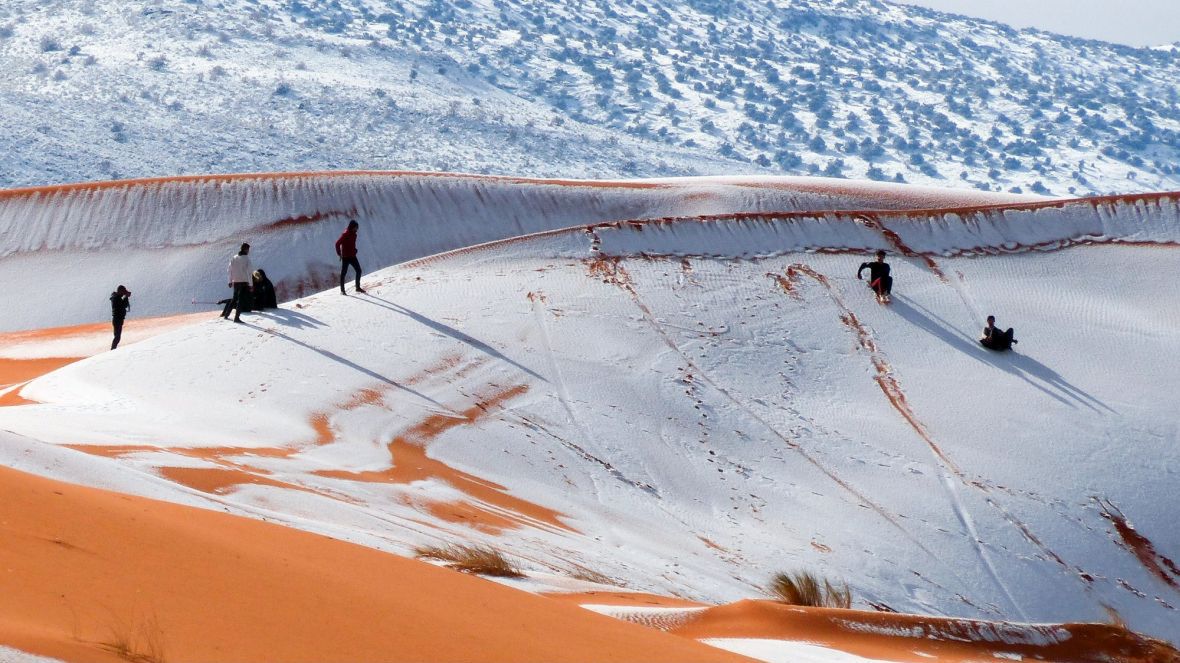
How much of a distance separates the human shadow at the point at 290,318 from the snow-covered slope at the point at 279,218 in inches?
362

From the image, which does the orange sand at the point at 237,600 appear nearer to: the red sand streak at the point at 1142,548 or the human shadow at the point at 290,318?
the red sand streak at the point at 1142,548

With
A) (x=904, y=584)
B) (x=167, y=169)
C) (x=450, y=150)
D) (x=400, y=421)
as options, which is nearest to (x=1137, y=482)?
(x=904, y=584)

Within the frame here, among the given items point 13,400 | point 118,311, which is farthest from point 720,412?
point 118,311

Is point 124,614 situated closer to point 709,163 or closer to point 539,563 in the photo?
point 539,563

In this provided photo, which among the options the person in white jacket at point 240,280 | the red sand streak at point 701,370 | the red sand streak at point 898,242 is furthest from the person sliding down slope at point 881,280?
the person in white jacket at point 240,280

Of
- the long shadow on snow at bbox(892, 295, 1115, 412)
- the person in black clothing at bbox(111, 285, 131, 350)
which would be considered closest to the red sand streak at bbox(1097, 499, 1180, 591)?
the long shadow on snow at bbox(892, 295, 1115, 412)

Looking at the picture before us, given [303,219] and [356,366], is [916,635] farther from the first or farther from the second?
[303,219]

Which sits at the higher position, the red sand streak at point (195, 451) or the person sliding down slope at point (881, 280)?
the person sliding down slope at point (881, 280)

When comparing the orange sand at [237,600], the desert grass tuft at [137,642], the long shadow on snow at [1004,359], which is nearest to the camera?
the desert grass tuft at [137,642]

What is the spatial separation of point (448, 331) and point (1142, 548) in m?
7.26

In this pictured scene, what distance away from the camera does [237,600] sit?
4.68 m

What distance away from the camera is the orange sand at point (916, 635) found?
22.1ft

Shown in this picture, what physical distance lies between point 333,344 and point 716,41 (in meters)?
113

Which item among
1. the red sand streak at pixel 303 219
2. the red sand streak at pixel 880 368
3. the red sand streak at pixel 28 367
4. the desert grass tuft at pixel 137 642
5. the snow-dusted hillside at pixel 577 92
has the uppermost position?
the desert grass tuft at pixel 137 642
